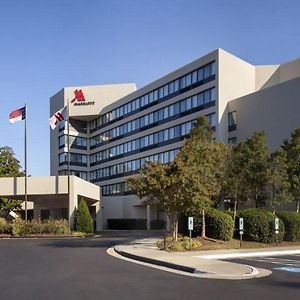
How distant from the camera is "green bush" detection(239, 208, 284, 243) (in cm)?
2866

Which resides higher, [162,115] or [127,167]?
[162,115]

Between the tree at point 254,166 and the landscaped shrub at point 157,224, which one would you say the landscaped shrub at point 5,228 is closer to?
the tree at point 254,166

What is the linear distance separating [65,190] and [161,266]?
95.4 ft

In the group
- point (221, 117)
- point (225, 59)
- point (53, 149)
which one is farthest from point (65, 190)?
point (53, 149)

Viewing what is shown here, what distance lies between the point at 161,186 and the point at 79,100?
64.6m

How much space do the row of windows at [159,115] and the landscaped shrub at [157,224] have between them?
13.6 m

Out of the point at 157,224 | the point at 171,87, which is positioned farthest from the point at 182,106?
the point at 157,224

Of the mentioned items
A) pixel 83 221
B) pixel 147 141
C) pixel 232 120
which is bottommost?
pixel 83 221

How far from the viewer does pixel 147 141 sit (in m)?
70.9

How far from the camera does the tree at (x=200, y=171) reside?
24.0m

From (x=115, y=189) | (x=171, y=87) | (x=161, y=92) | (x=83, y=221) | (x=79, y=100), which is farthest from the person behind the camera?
(x=79, y=100)

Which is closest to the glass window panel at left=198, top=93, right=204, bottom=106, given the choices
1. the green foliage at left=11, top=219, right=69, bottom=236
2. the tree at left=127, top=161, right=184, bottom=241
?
the green foliage at left=11, top=219, right=69, bottom=236

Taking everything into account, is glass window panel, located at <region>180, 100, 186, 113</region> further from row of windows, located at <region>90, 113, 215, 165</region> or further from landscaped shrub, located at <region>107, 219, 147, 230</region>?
landscaped shrub, located at <region>107, 219, 147, 230</region>

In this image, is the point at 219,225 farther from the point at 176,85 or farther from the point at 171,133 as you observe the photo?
the point at 176,85
